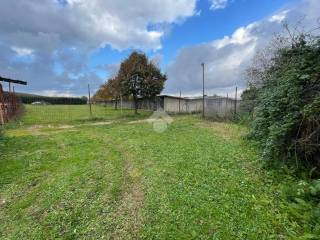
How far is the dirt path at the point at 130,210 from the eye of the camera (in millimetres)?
2551

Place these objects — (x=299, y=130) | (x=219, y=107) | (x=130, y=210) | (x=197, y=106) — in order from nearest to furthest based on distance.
Answer: (x=130, y=210)
(x=299, y=130)
(x=219, y=107)
(x=197, y=106)

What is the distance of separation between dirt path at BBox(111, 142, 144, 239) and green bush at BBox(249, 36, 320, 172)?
2429 millimetres

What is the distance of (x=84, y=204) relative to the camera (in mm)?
3184

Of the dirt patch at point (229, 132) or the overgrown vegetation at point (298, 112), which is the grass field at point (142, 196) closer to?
the overgrown vegetation at point (298, 112)

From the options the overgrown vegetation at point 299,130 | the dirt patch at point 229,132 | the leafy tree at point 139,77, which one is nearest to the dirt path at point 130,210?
the overgrown vegetation at point 299,130

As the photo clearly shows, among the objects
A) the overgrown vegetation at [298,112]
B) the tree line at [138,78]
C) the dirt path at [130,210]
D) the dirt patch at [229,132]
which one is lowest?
the dirt path at [130,210]

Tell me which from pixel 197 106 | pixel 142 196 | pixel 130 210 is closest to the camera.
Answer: pixel 130 210

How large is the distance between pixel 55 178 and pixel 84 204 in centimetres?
124

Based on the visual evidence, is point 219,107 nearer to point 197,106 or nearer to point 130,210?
point 197,106

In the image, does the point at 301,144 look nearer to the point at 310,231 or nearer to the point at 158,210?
the point at 310,231

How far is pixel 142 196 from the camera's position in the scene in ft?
10.9

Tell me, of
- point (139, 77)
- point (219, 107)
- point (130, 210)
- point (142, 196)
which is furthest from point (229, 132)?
point (139, 77)

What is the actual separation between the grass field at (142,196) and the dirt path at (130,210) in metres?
0.01

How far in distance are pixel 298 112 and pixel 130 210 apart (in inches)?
121
